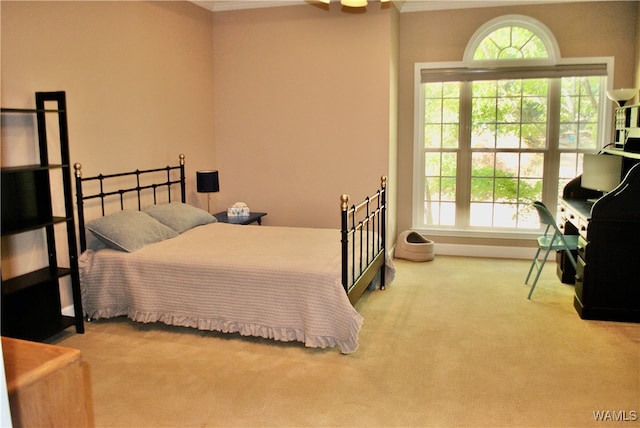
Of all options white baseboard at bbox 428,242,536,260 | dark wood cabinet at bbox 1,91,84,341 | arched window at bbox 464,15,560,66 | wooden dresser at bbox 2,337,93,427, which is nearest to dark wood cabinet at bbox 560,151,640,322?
white baseboard at bbox 428,242,536,260

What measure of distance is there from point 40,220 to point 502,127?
4.53 m

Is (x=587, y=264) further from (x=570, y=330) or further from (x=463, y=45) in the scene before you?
(x=463, y=45)

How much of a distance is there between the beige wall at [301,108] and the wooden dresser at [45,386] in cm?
469

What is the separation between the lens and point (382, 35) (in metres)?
5.32

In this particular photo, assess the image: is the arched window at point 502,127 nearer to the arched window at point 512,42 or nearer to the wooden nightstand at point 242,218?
the arched window at point 512,42

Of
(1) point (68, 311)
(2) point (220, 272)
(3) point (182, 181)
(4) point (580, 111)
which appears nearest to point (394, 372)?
(2) point (220, 272)

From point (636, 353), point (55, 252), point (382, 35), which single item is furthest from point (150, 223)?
point (636, 353)

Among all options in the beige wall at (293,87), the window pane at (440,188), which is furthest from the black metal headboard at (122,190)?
the window pane at (440,188)

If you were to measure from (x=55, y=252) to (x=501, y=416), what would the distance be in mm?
3006

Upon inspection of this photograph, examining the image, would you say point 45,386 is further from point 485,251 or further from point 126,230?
point 485,251

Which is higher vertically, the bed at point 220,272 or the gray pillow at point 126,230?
the gray pillow at point 126,230

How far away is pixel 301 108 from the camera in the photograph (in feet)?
18.7

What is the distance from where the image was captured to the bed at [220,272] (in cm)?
344

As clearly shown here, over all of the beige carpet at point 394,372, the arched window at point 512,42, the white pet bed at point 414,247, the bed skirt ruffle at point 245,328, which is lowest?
the beige carpet at point 394,372
